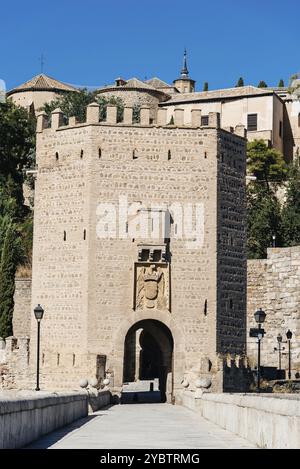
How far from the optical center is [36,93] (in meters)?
82.3

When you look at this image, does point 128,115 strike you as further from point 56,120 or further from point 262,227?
point 262,227

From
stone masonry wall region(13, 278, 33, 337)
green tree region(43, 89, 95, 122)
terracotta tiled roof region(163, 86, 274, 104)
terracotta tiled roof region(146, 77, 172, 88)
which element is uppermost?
terracotta tiled roof region(146, 77, 172, 88)

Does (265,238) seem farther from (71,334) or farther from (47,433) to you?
(47,433)

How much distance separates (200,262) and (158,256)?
4.28 feet

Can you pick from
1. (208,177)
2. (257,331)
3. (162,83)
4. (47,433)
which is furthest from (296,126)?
(47,433)

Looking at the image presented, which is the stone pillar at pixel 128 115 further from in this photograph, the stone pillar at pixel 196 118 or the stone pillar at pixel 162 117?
the stone pillar at pixel 196 118

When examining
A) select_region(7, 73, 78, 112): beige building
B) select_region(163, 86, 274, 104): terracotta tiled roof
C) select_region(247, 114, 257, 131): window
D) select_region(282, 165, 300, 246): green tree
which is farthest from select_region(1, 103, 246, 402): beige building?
select_region(7, 73, 78, 112): beige building

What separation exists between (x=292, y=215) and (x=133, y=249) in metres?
23.1

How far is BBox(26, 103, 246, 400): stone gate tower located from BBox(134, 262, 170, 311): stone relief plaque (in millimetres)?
30

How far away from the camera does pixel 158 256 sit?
35.3 metres

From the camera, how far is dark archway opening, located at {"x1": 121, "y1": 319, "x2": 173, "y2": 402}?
35688 mm

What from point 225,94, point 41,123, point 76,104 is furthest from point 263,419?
point 225,94

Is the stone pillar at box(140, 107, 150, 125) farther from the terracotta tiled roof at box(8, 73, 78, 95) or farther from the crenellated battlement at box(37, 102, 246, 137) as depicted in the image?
the terracotta tiled roof at box(8, 73, 78, 95)

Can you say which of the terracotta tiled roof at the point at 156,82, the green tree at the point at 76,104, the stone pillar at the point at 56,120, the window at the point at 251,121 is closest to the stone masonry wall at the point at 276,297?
the stone pillar at the point at 56,120
